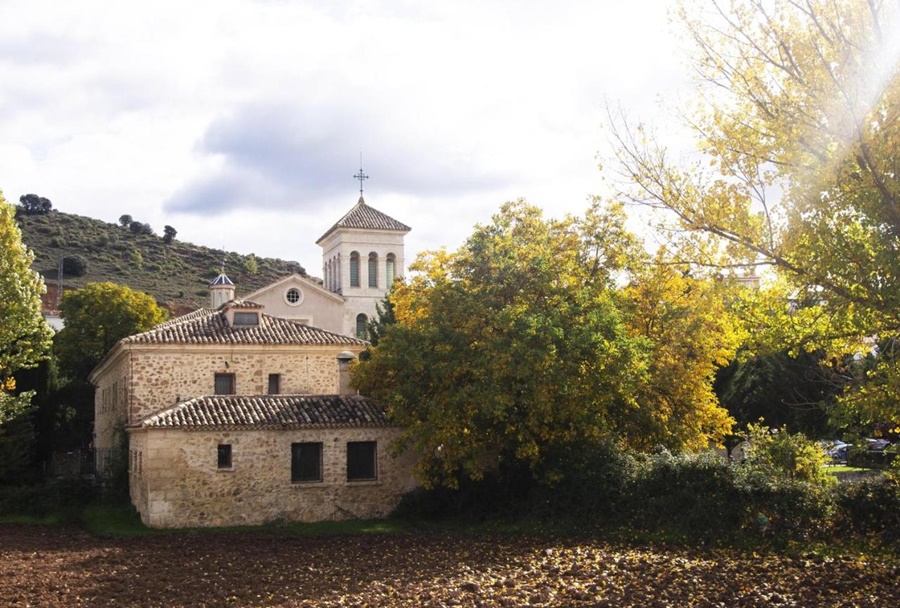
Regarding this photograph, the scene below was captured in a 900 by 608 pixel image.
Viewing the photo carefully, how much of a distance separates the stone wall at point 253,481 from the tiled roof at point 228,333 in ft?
15.0

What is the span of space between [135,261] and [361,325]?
4884cm

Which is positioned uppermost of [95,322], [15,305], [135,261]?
[135,261]

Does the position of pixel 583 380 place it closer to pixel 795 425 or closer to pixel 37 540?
pixel 37 540

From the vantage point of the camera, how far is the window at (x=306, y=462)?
86.7ft

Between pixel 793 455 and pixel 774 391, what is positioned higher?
pixel 774 391

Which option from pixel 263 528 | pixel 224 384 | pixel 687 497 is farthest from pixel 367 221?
pixel 687 497

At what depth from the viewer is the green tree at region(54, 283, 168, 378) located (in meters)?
54.2

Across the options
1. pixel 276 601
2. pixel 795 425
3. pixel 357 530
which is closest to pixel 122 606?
pixel 276 601

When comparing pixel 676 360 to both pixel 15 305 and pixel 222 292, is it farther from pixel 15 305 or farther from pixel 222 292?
pixel 222 292

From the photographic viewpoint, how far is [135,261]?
96125 mm

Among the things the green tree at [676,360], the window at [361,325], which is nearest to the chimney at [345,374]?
the green tree at [676,360]

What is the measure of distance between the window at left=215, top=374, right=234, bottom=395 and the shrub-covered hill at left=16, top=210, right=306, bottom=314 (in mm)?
52636

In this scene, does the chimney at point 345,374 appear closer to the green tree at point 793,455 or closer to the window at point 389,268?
the green tree at point 793,455

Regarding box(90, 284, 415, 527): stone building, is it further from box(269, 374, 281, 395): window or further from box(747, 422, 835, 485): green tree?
box(747, 422, 835, 485): green tree
